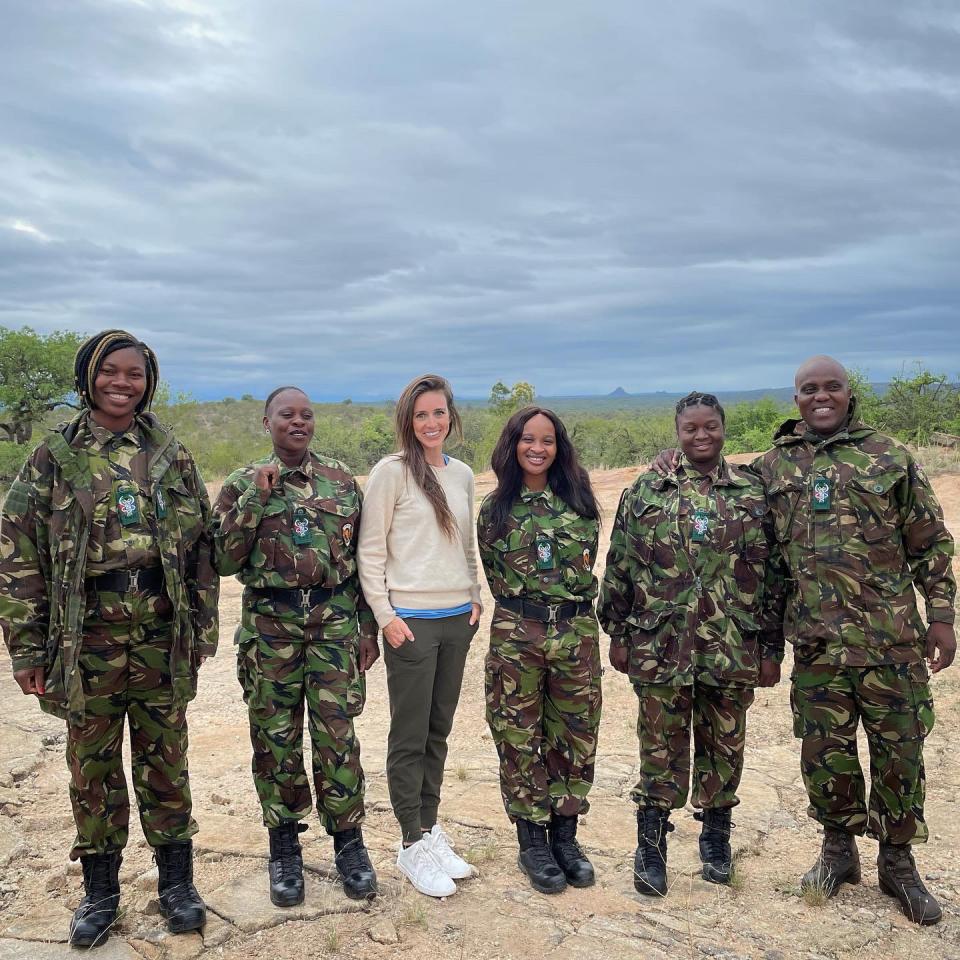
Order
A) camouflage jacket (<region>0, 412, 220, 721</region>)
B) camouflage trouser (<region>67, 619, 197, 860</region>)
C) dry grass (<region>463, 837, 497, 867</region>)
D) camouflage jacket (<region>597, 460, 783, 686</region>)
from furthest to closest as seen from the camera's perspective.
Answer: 1. dry grass (<region>463, 837, 497, 867</region>)
2. camouflage jacket (<region>597, 460, 783, 686</region>)
3. camouflage trouser (<region>67, 619, 197, 860</region>)
4. camouflage jacket (<region>0, 412, 220, 721</region>)

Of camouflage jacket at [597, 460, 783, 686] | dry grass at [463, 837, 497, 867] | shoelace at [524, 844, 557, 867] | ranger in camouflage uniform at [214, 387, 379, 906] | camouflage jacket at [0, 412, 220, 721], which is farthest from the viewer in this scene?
dry grass at [463, 837, 497, 867]

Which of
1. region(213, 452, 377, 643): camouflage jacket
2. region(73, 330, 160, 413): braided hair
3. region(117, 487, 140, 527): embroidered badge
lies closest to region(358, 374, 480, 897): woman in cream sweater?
region(213, 452, 377, 643): camouflage jacket

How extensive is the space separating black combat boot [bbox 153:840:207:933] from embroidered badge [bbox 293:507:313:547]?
119cm

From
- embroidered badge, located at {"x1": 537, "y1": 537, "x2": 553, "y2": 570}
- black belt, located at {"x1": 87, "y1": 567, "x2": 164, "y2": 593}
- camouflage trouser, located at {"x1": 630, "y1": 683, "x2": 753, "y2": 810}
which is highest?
embroidered badge, located at {"x1": 537, "y1": 537, "x2": 553, "y2": 570}

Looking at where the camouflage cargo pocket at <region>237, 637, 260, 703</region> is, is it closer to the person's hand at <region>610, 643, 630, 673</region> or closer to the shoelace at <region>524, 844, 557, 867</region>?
the shoelace at <region>524, 844, 557, 867</region>

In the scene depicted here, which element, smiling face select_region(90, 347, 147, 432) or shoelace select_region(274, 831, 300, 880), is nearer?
smiling face select_region(90, 347, 147, 432)

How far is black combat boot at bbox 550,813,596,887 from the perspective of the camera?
367cm

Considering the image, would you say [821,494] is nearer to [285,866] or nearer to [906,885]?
[906,885]

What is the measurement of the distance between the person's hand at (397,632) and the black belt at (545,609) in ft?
1.46

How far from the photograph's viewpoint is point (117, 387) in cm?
321

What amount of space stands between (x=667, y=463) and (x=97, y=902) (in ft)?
9.04

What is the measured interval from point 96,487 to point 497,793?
2.82 metres

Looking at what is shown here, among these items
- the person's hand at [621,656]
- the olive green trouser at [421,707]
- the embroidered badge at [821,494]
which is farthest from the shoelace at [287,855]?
the embroidered badge at [821,494]

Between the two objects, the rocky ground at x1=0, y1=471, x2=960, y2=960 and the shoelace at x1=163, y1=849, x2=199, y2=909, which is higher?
the shoelace at x1=163, y1=849, x2=199, y2=909
